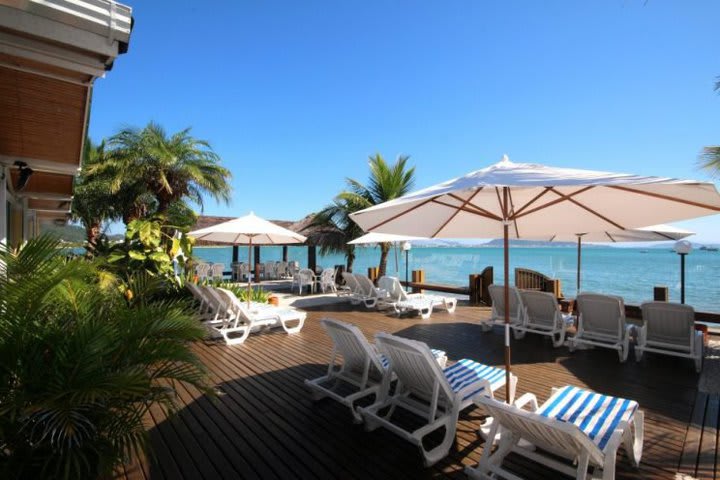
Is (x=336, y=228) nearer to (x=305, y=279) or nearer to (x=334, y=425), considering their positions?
(x=305, y=279)

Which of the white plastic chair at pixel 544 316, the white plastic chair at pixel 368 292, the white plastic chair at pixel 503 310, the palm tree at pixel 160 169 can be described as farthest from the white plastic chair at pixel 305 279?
the white plastic chair at pixel 544 316

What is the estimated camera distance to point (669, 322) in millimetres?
5418

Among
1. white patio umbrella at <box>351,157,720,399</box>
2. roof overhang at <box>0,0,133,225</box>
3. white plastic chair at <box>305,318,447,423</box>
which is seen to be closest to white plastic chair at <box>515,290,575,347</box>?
white patio umbrella at <box>351,157,720,399</box>

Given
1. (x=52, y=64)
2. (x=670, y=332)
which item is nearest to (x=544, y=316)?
(x=670, y=332)

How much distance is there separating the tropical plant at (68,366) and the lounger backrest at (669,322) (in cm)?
633

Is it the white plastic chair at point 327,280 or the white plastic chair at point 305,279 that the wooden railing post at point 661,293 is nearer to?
the white plastic chair at point 327,280

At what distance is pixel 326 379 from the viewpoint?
427cm

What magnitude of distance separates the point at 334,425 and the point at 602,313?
193 inches

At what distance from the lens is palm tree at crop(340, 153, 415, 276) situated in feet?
49.0

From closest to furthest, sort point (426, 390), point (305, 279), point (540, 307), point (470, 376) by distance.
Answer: point (426, 390), point (470, 376), point (540, 307), point (305, 279)

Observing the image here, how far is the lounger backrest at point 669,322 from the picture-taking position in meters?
5.21

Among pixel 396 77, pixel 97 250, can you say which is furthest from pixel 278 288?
pixel 396 77

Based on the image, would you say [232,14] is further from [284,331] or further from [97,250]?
[284,331]

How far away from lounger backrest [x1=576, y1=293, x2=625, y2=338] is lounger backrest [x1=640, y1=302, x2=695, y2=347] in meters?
0.34
